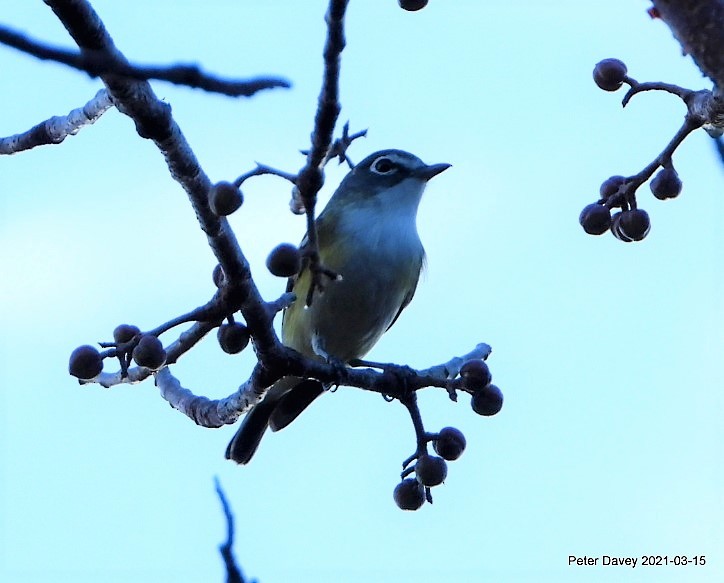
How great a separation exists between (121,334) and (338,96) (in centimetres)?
213

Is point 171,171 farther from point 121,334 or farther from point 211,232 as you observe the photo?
point 121,334

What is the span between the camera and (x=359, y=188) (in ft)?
25.3

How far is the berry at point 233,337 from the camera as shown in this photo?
4.40m

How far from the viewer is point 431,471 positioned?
457cm

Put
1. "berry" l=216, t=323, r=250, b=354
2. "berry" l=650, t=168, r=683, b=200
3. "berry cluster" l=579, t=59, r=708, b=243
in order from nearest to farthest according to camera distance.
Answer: "berry cluster" l=579, t=59, r=708, b=243, "berry" l=650, t=168, r=683, b=200, "berry" l=216, t=323, r=250, b=354

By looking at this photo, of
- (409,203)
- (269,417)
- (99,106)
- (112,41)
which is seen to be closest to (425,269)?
(409,203)

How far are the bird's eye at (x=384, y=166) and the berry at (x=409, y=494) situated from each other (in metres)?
3.50

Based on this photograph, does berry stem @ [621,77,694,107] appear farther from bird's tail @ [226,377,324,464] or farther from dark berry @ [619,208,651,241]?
bird's tail @ [226,377,324,464]

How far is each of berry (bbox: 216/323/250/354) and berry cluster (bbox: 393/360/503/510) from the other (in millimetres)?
948

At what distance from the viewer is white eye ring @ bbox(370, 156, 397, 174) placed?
25.5ft

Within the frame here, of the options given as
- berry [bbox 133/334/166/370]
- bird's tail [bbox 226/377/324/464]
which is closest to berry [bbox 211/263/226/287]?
berry [bbox 133/334/166/370]

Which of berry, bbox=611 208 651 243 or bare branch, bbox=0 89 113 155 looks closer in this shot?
berry, bbox=611 208 651 243

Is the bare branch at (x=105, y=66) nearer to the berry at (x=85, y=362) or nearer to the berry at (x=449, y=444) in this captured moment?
the berry at (x=85, y=362)

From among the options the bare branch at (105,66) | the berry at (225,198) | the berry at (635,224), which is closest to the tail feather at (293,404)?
the berry at (635,224)
